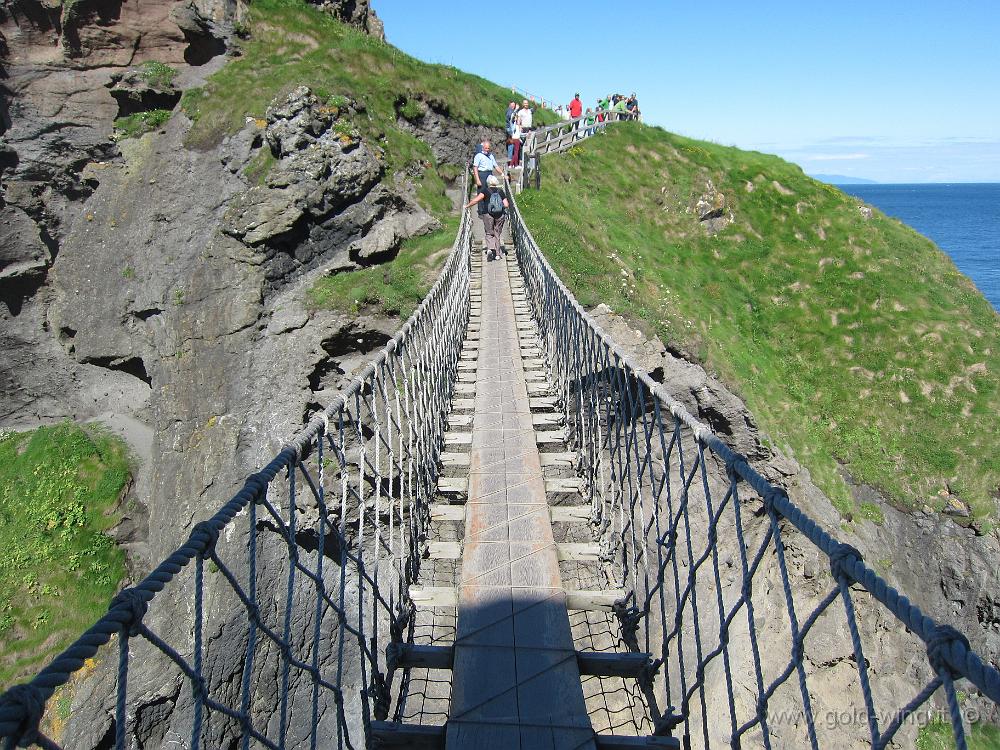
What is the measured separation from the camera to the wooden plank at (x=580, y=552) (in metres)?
3.85

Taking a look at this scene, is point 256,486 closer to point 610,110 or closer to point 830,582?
point 830,582

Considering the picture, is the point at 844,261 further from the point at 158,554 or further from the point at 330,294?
the point at 158,554

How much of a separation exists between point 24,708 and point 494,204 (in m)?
11.8

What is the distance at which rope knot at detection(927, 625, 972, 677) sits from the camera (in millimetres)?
1347

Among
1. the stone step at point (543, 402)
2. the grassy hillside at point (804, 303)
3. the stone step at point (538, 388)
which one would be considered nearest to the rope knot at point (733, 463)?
the stone step at point (543, 402)

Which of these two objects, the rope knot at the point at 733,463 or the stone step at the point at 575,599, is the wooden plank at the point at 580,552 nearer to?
the stone step at the point at 575,599

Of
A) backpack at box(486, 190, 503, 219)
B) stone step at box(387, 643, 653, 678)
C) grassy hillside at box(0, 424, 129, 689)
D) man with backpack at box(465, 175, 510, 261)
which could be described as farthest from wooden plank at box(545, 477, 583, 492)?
grassy hillside at box(0, 424, 129, 689)

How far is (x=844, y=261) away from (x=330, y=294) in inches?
636

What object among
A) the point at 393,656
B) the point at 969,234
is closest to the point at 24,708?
the point at 393,656

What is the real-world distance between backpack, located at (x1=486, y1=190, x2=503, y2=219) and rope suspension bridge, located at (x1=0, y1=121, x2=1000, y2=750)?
1.24 m

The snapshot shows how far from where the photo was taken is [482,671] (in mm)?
2906

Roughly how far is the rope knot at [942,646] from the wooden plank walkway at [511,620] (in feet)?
5.38

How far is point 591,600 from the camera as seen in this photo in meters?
3.55

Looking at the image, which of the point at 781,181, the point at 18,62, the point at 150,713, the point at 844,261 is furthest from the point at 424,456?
the point at 18,62
